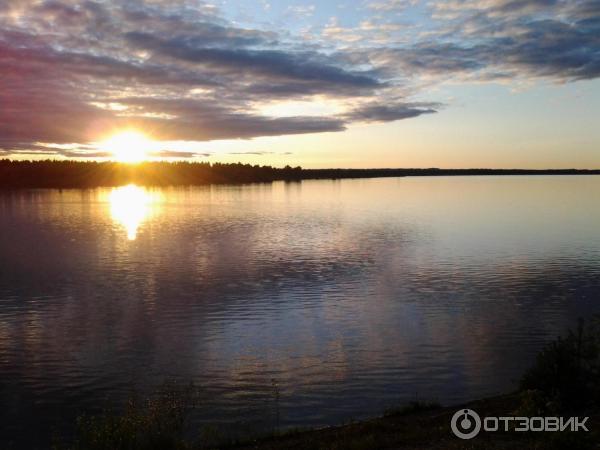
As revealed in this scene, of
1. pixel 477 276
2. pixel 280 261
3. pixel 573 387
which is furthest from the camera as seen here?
pixel 280 261

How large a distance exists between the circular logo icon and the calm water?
4174mm

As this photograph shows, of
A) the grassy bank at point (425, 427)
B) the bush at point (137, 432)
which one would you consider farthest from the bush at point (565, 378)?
the bush at point (137, 432)

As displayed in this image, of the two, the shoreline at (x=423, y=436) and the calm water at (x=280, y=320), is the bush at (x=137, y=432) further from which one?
the calm water at (x=280, y=320)

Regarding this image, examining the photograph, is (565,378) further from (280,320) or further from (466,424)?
(280,320)

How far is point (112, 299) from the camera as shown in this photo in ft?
107

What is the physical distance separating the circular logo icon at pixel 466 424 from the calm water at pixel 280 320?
4174 mm

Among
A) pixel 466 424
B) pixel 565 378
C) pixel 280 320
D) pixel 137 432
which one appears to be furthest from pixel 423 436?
pixel 280 320

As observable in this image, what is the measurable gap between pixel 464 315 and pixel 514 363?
21.6 ft

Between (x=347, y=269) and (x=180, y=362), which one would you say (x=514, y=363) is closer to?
(x=180, y=362)

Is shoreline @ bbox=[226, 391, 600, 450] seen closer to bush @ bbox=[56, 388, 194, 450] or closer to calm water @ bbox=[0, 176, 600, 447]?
bush @ bbox=[56, 388, 194, 450]

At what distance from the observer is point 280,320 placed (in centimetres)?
2780

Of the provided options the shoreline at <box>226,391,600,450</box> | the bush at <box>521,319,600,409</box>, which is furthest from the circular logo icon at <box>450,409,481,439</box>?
the bush at <box>521,319,600,409</box>

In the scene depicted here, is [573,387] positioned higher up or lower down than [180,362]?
higher up

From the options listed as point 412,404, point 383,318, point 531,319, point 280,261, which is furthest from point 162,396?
point 280,261
